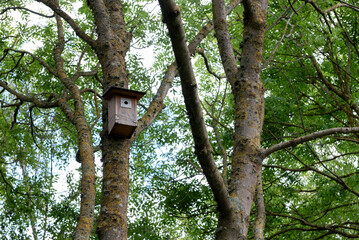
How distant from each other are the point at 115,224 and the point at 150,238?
18.3 ft

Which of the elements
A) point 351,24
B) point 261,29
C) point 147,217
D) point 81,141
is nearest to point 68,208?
point 147,217

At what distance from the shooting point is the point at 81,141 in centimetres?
505

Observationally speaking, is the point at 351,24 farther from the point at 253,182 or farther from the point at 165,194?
the point at 253,182

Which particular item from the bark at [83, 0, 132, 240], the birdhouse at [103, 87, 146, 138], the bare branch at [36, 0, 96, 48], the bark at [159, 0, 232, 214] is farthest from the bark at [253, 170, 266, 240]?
the bare branch at [36, 0, 96, 48]

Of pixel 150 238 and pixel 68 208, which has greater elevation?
pixel 68 208

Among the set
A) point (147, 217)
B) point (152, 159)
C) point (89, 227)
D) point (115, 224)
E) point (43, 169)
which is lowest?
point (115, 224)

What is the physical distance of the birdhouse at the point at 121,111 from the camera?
3697 mm

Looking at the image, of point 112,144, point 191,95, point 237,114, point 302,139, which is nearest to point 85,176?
point 112,144

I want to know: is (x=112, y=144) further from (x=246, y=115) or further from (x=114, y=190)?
(x=246, y=115)

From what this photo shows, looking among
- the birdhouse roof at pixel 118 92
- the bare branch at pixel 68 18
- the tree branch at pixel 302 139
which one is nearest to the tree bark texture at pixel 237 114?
the tree branch at pixel 302 139

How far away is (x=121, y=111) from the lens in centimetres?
382

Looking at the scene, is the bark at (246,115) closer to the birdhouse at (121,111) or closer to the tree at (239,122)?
the tree at (239,122)

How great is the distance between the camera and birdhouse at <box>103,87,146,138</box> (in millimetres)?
3697

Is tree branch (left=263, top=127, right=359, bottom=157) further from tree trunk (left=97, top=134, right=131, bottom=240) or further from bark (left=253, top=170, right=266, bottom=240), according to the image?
bark (left=253, top=170, right=266, bottom=240)
